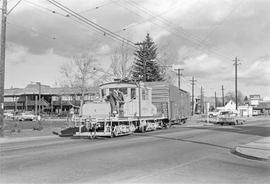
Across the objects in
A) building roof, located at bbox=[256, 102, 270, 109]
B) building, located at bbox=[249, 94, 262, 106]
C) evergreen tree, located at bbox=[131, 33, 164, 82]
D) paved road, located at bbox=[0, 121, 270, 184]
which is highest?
evergreen tree, located at bbox=[131, 33, 164, 82]

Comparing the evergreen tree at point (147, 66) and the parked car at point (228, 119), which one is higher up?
the evergreen tree at point (147, 66)

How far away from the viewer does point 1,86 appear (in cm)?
2438

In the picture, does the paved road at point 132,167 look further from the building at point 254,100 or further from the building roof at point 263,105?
the building roof at point 263,105

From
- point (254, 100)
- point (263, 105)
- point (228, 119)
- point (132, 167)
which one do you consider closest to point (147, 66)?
point (228, 119)

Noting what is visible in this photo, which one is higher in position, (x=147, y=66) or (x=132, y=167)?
(x=147, y=66)

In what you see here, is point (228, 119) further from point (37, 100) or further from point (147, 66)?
point (37, 100)

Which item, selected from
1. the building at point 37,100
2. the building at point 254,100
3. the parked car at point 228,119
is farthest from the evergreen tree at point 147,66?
the building at point 254,100

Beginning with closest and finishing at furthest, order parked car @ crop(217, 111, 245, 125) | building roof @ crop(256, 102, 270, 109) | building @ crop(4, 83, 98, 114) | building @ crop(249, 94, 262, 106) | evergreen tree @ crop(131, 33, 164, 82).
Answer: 1. parked car @ crop(217, 111, 245, 125)
2. evergreen tree @ crop(131, 33, 164, 82)
3. building @ crop(4, 83, 98, 114)
4. building @ crop(249, 94, 262, 106)
5. building roof @ crop(256, 102, 270, 109)

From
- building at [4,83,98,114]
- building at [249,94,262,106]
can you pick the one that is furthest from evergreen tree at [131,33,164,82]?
building at [249,94,262,106]

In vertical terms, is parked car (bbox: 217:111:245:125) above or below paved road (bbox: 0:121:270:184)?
above

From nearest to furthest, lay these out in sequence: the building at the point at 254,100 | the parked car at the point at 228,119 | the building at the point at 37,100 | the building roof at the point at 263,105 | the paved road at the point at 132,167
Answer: the paved road at the point at 132,167 < the parked car at the point at 228,119 < the building at the point at 37,100 < the building at the point at 254,100 < the building roof at the point at 263,105

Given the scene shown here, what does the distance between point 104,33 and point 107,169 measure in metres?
15.1

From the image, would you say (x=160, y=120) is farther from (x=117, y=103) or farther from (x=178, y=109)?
(x=117, y=103)

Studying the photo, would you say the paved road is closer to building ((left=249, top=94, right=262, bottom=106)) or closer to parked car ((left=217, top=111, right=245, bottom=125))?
parked car ((left=217, top=111, right=245, bottom=125))
